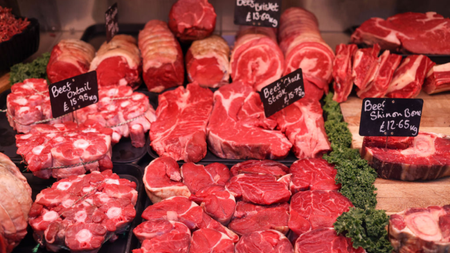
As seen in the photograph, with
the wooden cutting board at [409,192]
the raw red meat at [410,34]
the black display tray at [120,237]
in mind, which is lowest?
the black display tray at [120,237]

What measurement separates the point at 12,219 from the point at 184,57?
266cm

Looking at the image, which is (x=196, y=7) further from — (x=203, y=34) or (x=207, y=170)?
(x=207, y=170)

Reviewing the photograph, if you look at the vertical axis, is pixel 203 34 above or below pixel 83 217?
above

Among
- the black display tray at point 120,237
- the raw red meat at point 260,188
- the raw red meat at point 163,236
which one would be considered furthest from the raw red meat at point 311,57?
the raw red meat at point 163,236

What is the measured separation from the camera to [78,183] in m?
2.85

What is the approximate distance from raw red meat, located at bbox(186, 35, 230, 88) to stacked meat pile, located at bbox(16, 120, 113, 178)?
1308 millimetres

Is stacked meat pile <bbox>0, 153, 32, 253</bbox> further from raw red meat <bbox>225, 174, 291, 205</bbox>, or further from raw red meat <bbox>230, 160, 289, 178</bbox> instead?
raw red meat <bbox>230, 160, 289, 178</bbox>

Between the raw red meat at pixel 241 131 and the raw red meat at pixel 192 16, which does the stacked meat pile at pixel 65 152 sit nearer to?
the raw red meat at pixel 241 131

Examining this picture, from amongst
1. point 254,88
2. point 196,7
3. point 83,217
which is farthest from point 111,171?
point 196,7

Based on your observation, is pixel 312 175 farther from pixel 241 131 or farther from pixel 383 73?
pixel 383 73

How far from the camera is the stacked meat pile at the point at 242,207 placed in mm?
2436

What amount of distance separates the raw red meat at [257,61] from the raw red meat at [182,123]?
0.44 meters

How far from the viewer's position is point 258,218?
2.65m

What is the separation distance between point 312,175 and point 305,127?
1.87 feet
